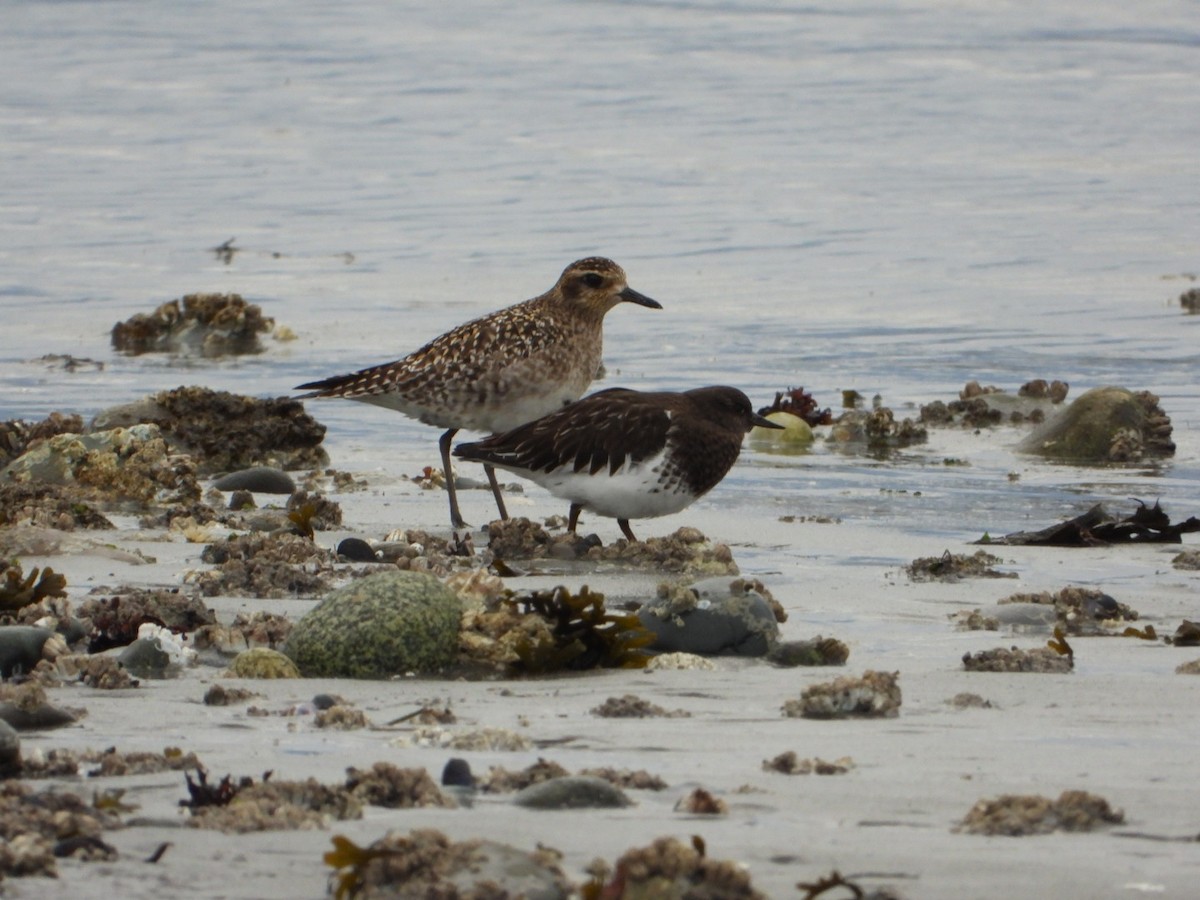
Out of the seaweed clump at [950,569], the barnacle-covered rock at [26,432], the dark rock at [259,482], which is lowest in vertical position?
the seaweed clump at [950,569]

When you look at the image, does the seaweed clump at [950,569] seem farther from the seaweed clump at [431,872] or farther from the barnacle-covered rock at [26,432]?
the barnacle-covered rock at [26,432]

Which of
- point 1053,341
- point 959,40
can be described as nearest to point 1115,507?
point 1053,341

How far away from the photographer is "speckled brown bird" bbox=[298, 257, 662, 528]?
9.62 metres

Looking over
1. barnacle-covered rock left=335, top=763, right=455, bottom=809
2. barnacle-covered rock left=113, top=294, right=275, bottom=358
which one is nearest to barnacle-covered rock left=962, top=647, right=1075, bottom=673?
barnacle-covered rock left=335, top=763, right=455, bottom=809

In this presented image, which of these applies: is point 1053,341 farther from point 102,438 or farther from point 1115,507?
point 102,438

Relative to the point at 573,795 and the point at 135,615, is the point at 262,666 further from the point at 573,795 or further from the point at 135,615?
the point at 573,795

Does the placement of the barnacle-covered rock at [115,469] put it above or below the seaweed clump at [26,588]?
above

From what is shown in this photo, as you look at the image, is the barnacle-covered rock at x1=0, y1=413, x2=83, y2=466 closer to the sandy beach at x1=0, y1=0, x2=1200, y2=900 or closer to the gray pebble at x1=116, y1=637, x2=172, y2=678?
the sandy beach at x1=0, y1=0, x2=1200, y2=900

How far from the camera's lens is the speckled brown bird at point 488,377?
9625 millimetres

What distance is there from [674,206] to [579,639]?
14.0 metres

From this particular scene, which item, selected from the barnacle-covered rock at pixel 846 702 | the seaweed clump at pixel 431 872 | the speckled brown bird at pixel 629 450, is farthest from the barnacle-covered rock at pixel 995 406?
the seaweed clump at pixel 431 872

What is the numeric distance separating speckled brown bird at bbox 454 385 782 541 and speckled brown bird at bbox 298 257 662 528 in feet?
2.53

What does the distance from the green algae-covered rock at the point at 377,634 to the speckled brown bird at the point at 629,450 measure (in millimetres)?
2243

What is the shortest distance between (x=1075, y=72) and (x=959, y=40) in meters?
3.83
